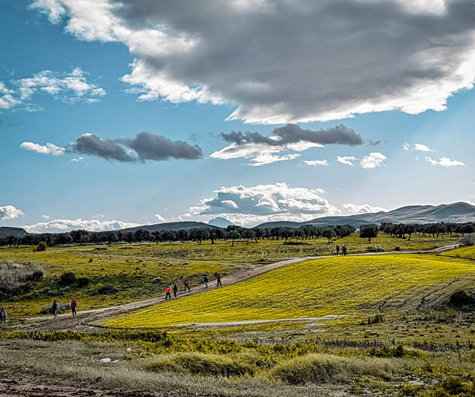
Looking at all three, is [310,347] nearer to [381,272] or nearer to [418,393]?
[418,393]

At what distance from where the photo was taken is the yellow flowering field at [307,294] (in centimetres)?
4297

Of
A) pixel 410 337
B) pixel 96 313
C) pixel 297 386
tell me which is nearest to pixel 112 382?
pixel 297 386

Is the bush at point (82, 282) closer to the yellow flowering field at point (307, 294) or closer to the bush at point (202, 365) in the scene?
the yellow flowering field at point (307, 294)

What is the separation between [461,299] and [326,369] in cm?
2483

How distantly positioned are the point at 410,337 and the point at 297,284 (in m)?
30.0

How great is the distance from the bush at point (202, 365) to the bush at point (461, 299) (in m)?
25.3

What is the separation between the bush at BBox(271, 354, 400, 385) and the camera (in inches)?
723

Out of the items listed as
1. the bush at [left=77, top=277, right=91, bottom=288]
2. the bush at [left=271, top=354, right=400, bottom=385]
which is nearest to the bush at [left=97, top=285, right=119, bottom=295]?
the bush at [left=77, top=277, right=91, bottom=288]

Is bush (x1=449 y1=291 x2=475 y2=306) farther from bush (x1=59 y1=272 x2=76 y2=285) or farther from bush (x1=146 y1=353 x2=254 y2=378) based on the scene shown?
bush (x1=59 y1=272 x2=76 y2=285)

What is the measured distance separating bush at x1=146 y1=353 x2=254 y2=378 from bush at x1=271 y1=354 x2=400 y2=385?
5.87 feet

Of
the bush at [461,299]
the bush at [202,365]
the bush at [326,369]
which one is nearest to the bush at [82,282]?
the bush at [461,299]

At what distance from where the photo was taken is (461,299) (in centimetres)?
3891

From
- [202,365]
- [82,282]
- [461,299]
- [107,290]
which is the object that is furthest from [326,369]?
[82,282]

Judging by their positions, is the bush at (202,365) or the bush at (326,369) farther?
the bush at (202,365)
